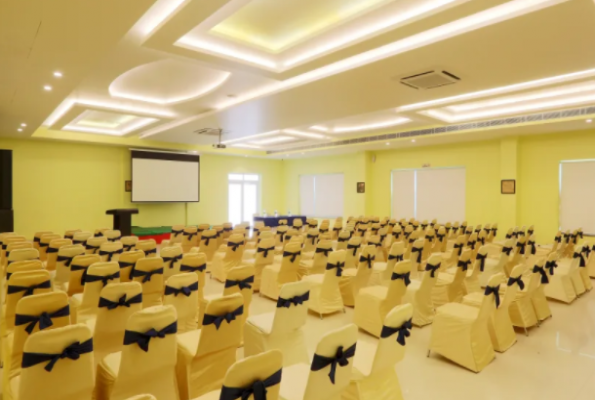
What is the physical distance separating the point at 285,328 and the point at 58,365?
5.39 ft

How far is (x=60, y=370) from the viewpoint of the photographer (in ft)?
6.40

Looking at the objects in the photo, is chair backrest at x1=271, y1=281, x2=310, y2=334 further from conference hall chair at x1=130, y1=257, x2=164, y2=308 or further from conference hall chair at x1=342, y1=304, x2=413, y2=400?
conference hall chair at x1=130, y1=257, x2=164, y2=308

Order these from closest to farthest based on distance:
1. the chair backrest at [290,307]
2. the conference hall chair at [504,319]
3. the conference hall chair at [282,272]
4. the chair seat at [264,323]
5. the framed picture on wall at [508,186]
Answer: the chair backrest at [290,307] < the chair seat at [264,323] < the conference hall chair at [504,319] < the conference hall chair at [282,272] < the framed picture on wall at [508,186]

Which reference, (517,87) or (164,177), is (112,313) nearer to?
(517,87)

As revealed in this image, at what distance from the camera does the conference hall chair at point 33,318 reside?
2447 mm

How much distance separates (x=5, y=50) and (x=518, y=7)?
6113mm

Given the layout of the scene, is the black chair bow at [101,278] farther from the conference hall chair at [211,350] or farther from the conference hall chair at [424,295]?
the conference hall chair at [424,295]

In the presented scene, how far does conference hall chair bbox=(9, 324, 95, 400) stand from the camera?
1.85 metres

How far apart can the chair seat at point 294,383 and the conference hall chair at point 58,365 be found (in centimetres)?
110

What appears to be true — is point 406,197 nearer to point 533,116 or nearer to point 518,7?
point 533,116

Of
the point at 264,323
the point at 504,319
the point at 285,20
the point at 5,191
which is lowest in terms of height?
the point at 504,319

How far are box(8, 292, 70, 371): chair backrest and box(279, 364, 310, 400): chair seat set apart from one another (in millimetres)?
1603

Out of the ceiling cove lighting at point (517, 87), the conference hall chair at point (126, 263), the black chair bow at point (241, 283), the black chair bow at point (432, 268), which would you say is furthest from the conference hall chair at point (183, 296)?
the ceiling cove lighting at point (517, 87)

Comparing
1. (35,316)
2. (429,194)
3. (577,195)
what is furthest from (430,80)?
(429,194)
